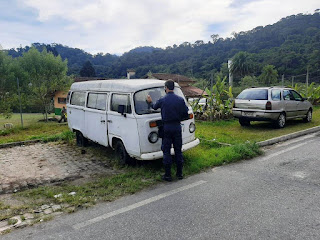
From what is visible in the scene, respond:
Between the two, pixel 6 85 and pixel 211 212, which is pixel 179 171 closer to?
pixel 211 212

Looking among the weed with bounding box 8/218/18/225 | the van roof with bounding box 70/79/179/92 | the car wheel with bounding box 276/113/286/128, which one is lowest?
the weed with bounding box 8/218/18/225

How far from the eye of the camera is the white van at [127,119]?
543cm

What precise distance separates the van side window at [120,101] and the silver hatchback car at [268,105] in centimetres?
584

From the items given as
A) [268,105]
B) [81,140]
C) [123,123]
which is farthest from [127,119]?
[268,105]

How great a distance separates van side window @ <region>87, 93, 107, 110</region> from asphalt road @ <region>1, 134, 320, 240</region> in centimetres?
283

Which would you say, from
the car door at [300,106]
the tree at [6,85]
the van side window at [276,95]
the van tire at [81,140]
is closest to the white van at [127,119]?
the van tire at [81,140]

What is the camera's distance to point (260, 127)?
10.5 meters

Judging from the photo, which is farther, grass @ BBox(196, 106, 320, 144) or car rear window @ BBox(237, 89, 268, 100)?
car rear window @ BBox(237, 89, 268, 100)

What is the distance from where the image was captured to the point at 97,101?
6934mm

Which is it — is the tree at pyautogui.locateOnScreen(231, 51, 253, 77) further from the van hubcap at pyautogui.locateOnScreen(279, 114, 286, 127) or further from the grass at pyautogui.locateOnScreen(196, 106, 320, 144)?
the van hubcap at pyautogui.locateOnScreen(279, 114, 286, 127)

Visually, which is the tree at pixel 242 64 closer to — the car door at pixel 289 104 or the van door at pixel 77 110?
the car door at pixel 289 104

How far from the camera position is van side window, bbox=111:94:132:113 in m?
5.74

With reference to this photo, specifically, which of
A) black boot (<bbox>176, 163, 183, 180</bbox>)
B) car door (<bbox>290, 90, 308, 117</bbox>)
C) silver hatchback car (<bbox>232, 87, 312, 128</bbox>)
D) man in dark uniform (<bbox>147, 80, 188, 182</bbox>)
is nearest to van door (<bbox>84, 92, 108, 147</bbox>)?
man in dark uniform (<bbox>147, 80, 188, 182</bbox>)

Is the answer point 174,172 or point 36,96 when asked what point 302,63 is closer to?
point 36,96
